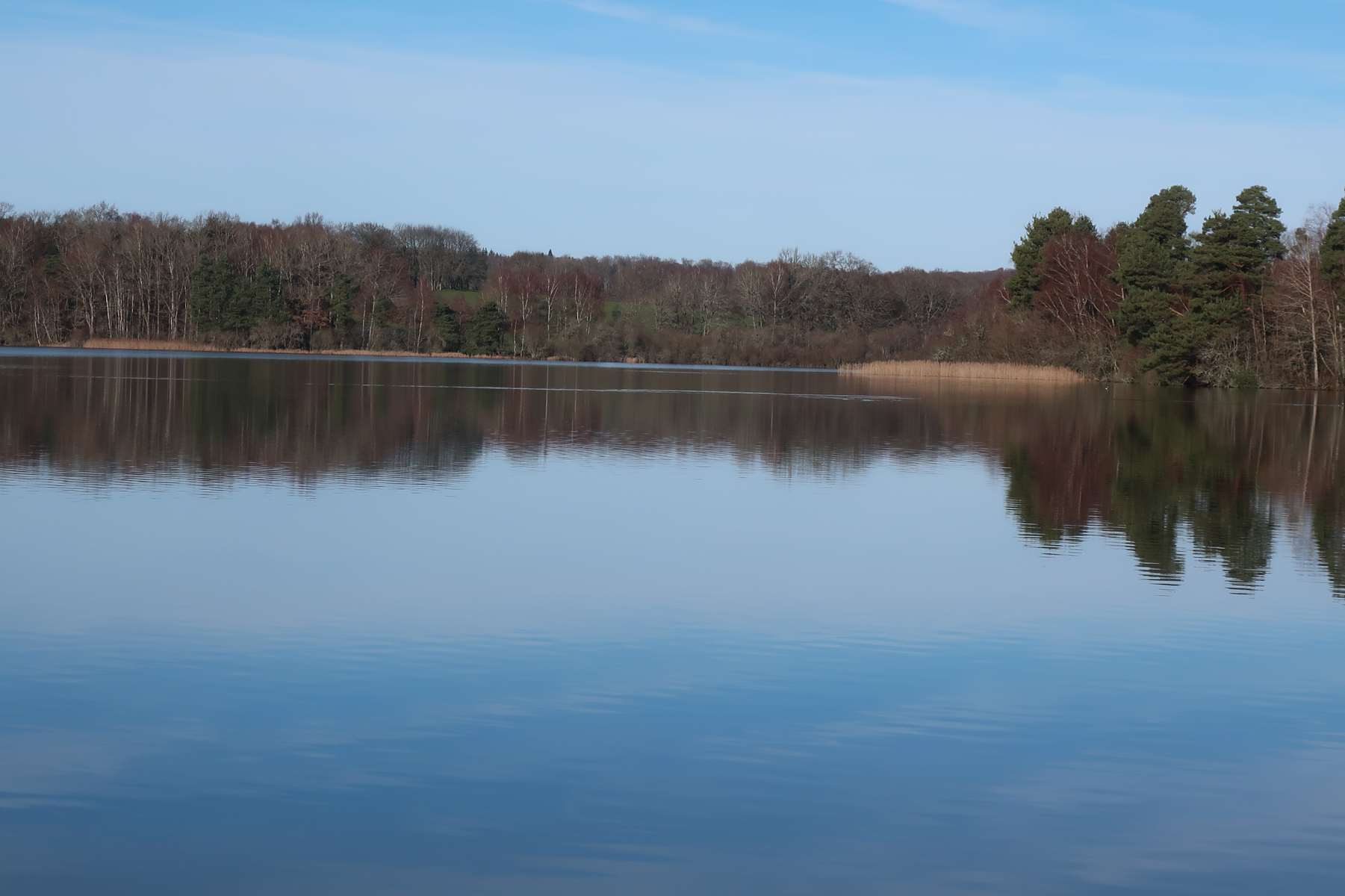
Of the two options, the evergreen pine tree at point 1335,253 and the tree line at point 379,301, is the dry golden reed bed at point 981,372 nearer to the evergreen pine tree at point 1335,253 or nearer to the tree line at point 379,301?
the evergreen pine tree at point 1335,253

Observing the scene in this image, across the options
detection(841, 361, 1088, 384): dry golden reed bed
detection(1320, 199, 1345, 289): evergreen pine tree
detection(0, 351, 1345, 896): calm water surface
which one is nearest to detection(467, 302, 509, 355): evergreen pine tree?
detection(841, 361, 1088, 384): dry golden reed bed

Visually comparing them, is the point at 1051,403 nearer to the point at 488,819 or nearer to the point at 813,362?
the point at 488,819

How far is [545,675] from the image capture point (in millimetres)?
8070

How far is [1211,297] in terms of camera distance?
59.1 meters

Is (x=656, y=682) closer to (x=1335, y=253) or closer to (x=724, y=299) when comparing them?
(x=1335, y=253)

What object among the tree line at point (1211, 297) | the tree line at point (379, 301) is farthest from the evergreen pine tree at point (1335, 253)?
the tree line at point (379, 301)

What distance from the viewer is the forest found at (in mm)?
59406

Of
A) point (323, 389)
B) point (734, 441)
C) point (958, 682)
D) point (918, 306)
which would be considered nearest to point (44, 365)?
point (323, 389)

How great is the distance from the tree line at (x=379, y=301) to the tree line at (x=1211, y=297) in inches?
1153

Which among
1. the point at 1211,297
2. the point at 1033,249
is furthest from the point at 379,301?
the point at 1211,297

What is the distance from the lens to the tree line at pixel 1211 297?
57281mm

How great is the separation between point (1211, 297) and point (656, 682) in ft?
187

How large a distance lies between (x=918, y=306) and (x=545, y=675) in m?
102

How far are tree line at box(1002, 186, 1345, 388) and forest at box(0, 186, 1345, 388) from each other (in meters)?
0.11
